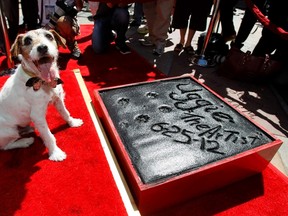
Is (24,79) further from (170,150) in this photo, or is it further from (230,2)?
(230,2)

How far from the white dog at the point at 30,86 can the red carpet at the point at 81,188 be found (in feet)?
0.95

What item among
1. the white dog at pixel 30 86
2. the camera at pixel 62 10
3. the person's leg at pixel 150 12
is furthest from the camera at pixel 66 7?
the white dog at pixel 30 86

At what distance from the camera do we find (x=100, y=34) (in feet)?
16.7

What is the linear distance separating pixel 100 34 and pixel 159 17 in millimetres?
1337

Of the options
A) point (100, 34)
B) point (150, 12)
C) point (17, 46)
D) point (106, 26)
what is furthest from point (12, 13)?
point (17, 46)

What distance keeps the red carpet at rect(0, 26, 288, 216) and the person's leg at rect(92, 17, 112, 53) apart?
2.60 m

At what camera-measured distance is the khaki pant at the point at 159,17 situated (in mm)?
4914

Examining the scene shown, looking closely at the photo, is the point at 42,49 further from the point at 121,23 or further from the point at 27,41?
the point at 121,23

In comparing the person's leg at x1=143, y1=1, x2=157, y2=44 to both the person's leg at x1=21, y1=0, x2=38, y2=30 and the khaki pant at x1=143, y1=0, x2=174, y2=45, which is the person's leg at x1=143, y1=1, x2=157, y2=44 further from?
the person's leg at x1=21, y1=0, x2=38, y2=30

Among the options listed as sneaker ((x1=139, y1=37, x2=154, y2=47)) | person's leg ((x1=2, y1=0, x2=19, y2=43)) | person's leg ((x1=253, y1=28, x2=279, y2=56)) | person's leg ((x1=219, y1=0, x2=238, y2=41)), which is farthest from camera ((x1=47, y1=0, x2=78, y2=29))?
person's leg ((x1=253, y1=28, x2=279, y2=56))

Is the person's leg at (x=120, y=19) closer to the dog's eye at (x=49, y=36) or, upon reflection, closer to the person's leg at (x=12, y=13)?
the person's leg at (x=12, y=13)

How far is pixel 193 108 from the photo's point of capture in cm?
290

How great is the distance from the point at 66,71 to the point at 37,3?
2407 mm

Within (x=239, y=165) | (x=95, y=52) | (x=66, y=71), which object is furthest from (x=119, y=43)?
(x=239, y=165)
